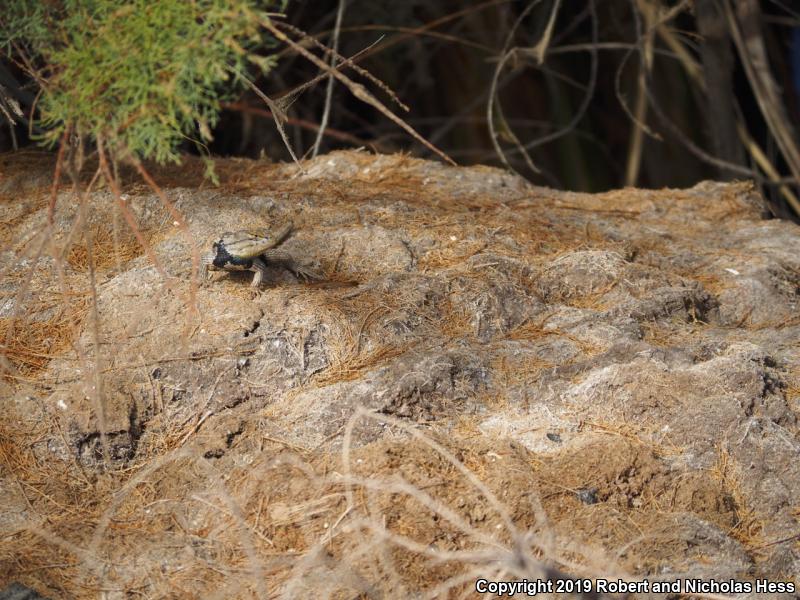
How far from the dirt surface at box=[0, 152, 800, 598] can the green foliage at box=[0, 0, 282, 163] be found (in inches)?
13.1

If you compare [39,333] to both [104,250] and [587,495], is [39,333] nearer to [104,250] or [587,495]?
[104,250]

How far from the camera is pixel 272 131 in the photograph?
24.8 feet

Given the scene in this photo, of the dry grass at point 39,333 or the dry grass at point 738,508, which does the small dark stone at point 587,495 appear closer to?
the dry grass at point 738,508

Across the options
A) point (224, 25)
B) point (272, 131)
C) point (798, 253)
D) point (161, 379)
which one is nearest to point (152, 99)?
point (224, 25)

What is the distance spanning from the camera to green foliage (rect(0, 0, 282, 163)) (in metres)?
2.56

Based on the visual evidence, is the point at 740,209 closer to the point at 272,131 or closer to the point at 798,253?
the point at 798,253

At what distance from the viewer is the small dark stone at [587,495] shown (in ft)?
8.96

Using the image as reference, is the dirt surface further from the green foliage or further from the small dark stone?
the green foliage

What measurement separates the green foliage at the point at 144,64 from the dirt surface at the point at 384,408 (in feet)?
1.09

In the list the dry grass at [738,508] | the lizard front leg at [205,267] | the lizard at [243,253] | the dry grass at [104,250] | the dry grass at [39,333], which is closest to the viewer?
the dry grass at [738,508]

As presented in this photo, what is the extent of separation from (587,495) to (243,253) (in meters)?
1.47

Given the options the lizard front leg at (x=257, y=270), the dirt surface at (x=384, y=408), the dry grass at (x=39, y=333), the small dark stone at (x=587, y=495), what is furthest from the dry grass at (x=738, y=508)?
the dry grass at (x=39, y=333)

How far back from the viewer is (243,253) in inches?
131

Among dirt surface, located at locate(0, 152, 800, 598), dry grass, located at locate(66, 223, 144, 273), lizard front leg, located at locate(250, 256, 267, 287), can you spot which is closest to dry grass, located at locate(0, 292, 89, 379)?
dirt surface, located at locate(0, 152, 800, 598)
